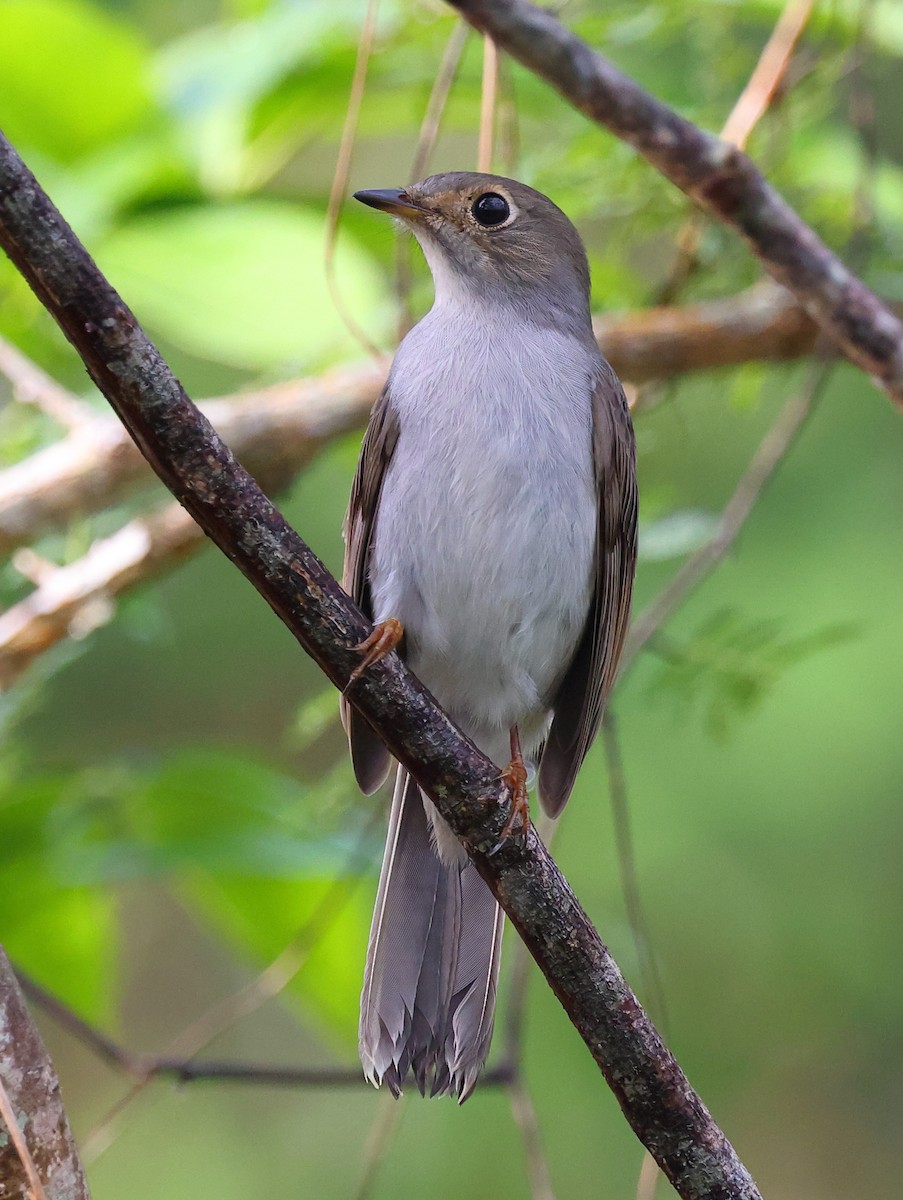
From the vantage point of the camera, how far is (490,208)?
10.4ft

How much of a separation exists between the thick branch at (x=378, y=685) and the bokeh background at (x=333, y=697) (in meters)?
0.90

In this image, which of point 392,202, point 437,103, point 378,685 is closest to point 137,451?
point 392,202

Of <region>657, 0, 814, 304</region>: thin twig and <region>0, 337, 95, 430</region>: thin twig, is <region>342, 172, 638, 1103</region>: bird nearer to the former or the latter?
<region>657, 0, 814, 304</region>: thin twig

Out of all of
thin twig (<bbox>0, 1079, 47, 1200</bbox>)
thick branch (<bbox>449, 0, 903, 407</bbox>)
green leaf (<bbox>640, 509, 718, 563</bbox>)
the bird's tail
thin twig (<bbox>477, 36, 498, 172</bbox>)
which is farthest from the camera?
green leaf (<bbox>640, 509, 718, 563</bbox>)

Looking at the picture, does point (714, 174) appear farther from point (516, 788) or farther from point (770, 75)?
point (516, 788)

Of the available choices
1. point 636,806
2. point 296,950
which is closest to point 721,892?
point 636,806

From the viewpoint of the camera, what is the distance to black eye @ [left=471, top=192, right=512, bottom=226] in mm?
3172

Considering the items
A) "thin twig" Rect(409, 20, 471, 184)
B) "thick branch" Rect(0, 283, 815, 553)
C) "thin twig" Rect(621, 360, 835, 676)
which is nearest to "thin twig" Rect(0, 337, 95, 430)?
"thick branch" Rect(0, 283, 815, 553)

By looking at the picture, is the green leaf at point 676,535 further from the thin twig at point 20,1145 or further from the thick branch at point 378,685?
the thin twig at point 20,1145

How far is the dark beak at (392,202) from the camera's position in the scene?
306 cm

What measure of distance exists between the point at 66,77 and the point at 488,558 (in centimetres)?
187

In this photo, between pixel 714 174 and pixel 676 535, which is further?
pixel 676 535

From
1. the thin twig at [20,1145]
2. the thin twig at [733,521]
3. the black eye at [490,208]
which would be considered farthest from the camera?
the thin twig at [733,521]

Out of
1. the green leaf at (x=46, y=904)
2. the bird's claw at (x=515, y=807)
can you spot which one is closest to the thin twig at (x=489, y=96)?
the bird's claw at (x=515, y=807)
